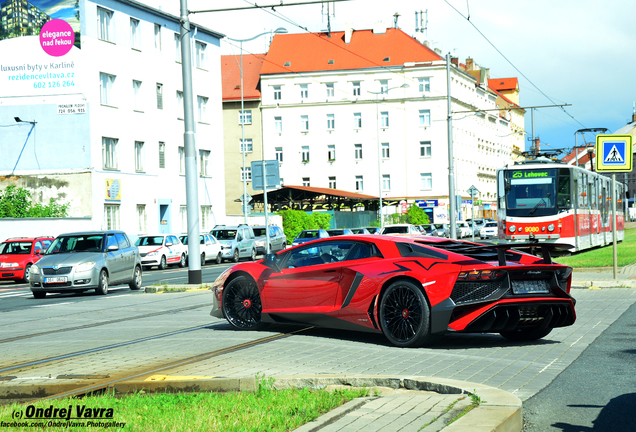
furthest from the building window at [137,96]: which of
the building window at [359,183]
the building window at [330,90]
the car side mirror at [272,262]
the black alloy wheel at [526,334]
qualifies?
the building window at [359,183]

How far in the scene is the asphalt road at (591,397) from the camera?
18.1ft

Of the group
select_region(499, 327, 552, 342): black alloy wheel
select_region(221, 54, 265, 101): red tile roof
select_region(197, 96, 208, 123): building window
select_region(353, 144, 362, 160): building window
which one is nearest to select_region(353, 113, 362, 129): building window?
select_region(353, 144, 362, 160): building window

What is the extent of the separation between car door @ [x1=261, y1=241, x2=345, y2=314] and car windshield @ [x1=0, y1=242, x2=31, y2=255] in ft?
75.2

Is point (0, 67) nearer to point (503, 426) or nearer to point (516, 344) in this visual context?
point (516, 344)

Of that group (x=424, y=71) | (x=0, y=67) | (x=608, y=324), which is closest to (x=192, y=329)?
(x=608, y=324)

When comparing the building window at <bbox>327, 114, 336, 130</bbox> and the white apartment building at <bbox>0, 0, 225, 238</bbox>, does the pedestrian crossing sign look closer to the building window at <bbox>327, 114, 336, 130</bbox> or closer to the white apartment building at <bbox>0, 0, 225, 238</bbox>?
the white apartment building at <bbox>0, 0, 225, 238</bbox>

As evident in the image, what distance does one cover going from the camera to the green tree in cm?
4109

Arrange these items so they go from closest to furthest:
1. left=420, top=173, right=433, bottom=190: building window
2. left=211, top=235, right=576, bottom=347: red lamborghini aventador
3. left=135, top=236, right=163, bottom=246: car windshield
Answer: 1. left=211, top=235, right=576, bottom=347: red lamborghini aventador
2. left=135, top=236, right=163, bottom=246: car windshield
3. left=420, top=173, right=433, bottom=190: building window

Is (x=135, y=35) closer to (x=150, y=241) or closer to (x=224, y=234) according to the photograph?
(x=224, y=234)

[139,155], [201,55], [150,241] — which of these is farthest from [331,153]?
[150,241]

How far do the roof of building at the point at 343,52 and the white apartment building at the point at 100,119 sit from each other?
4069 centimetres

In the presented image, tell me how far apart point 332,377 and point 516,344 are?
11.1 feet

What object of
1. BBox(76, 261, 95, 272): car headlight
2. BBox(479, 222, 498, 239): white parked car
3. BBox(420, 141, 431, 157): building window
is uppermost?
BBox(420, 141, 431, 157): building window

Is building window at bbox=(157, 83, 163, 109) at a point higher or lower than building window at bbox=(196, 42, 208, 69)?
lower
